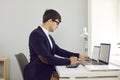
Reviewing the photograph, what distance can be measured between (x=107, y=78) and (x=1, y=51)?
2343 mm

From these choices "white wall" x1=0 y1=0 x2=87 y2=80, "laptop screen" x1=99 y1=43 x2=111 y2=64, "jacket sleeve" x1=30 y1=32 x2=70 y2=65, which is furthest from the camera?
"white wall" x1=0 y1=0 x2=87 y2=80

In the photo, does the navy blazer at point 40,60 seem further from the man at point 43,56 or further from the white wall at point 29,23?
the white wall at point 29,23

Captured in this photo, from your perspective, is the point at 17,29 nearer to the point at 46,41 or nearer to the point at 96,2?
the point at 96,2

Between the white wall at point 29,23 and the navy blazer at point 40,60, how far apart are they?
5.58ft

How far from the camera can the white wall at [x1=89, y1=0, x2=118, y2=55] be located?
3.75 meters

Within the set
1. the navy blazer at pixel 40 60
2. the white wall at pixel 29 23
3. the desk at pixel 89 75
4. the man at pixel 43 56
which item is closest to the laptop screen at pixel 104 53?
the desk at pixel 89 75

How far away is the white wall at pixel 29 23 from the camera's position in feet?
12.9

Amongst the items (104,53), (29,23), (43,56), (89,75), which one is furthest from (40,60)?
(29,23)

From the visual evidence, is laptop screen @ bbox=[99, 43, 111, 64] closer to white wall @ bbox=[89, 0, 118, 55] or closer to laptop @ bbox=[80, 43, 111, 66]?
laptop @ bbox=[80, 43, 111, 66]

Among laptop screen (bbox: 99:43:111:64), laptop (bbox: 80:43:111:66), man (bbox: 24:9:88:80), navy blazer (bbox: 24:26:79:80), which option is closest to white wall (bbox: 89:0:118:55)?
laptop (bbox: 80:43:111:66)

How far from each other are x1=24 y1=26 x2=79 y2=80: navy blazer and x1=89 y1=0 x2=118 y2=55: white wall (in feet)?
5.44

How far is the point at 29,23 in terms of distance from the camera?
395cm

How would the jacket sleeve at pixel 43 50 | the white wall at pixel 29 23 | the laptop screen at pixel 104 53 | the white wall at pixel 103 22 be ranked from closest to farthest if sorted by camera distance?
the jacket sleeve at pixel 43 50
the laptop screen at pixel 104 53
the white wall at pixel 103 22
the white wall at pixel 29 23

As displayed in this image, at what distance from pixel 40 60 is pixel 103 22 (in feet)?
6.19
